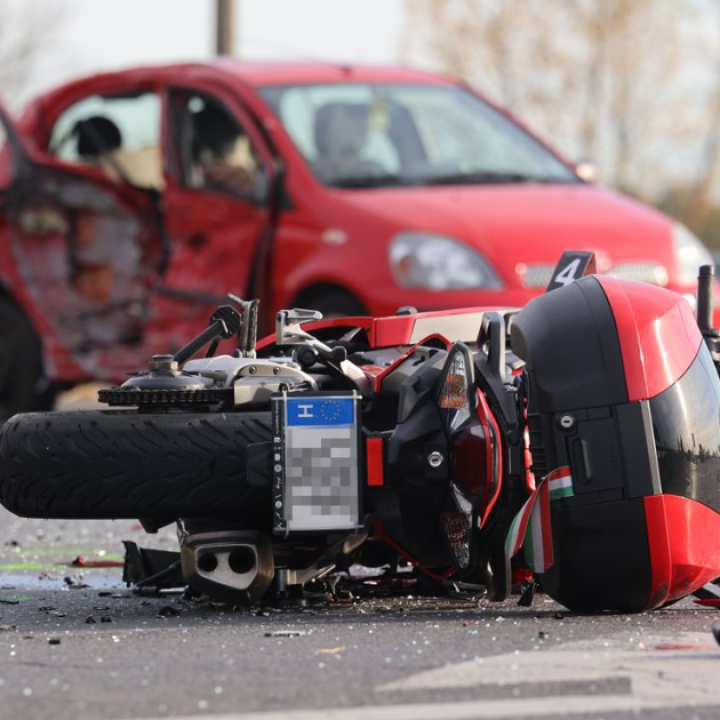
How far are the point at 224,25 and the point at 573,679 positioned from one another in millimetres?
19807

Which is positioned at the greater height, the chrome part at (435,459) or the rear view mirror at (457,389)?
the rear view mirror at (457,389)

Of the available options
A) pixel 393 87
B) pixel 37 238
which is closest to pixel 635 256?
pixel 393 87

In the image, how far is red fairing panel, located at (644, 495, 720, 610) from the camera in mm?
4863

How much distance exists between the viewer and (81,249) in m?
11.7

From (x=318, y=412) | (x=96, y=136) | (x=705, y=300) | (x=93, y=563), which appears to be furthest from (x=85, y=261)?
(x=318, y=412)

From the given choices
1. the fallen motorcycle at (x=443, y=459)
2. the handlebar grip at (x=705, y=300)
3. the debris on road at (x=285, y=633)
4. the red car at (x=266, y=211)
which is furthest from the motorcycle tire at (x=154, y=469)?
the red car at (x=266, y=211)

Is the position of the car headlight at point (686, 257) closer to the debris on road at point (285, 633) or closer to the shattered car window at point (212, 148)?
the shattered car window at point (212, 148)

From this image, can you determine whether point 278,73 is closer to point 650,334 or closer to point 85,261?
point 85,261

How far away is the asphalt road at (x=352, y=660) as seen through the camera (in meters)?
3.87

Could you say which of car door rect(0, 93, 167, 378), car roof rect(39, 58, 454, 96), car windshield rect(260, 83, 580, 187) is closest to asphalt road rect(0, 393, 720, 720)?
car windshield rect(260, 83, 580, 187)

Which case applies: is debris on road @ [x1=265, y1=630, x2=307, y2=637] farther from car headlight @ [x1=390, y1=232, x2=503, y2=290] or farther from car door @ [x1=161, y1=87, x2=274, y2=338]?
car door @ [x1=161, y1=87, x2=274, y2=338]

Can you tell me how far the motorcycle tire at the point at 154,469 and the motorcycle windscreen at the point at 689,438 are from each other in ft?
3.30

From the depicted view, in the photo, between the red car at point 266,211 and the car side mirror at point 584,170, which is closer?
the red car at point 266,211

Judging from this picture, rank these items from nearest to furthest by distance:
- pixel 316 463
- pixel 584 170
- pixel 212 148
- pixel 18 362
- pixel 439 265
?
pixel 316 463
pixel 439 265
pixel 212 148
pixel 584 170
pixel 18 362
